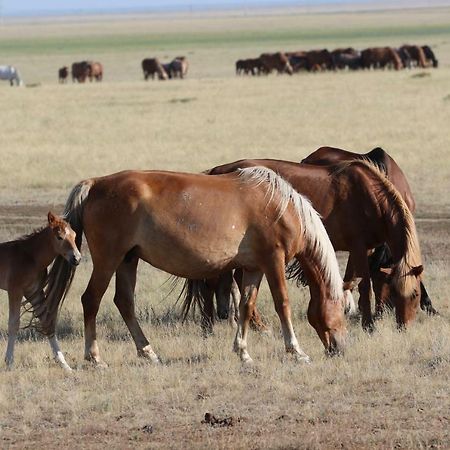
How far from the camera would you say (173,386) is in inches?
281

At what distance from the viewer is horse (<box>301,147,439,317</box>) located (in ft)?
31.1

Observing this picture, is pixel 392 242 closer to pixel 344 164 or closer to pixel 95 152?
pixel 344 164

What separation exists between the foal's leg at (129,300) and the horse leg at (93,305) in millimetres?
184

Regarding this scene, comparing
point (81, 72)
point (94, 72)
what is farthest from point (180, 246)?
point (94, 72)

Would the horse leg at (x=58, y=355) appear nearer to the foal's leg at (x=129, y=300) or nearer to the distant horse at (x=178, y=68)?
the foal's leg at (x=129, y=300)

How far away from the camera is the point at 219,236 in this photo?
25.7 ft

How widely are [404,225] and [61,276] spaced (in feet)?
9.18

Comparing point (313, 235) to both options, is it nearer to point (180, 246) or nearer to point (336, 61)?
point (180, 246)

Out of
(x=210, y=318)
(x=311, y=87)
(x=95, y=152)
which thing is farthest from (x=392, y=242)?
(x=311, y=87)

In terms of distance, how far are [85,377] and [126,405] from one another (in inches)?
34.7

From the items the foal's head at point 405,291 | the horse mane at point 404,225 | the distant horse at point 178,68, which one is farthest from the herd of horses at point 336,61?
the foal's head at point 405,291

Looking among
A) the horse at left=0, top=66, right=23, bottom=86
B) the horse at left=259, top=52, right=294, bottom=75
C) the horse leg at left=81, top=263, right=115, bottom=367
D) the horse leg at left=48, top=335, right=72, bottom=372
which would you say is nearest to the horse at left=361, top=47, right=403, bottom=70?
the horse at left=259, top=52, right=294, bottom=75

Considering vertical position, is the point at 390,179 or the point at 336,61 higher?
the point at 390,179

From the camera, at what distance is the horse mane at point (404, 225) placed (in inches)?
335
